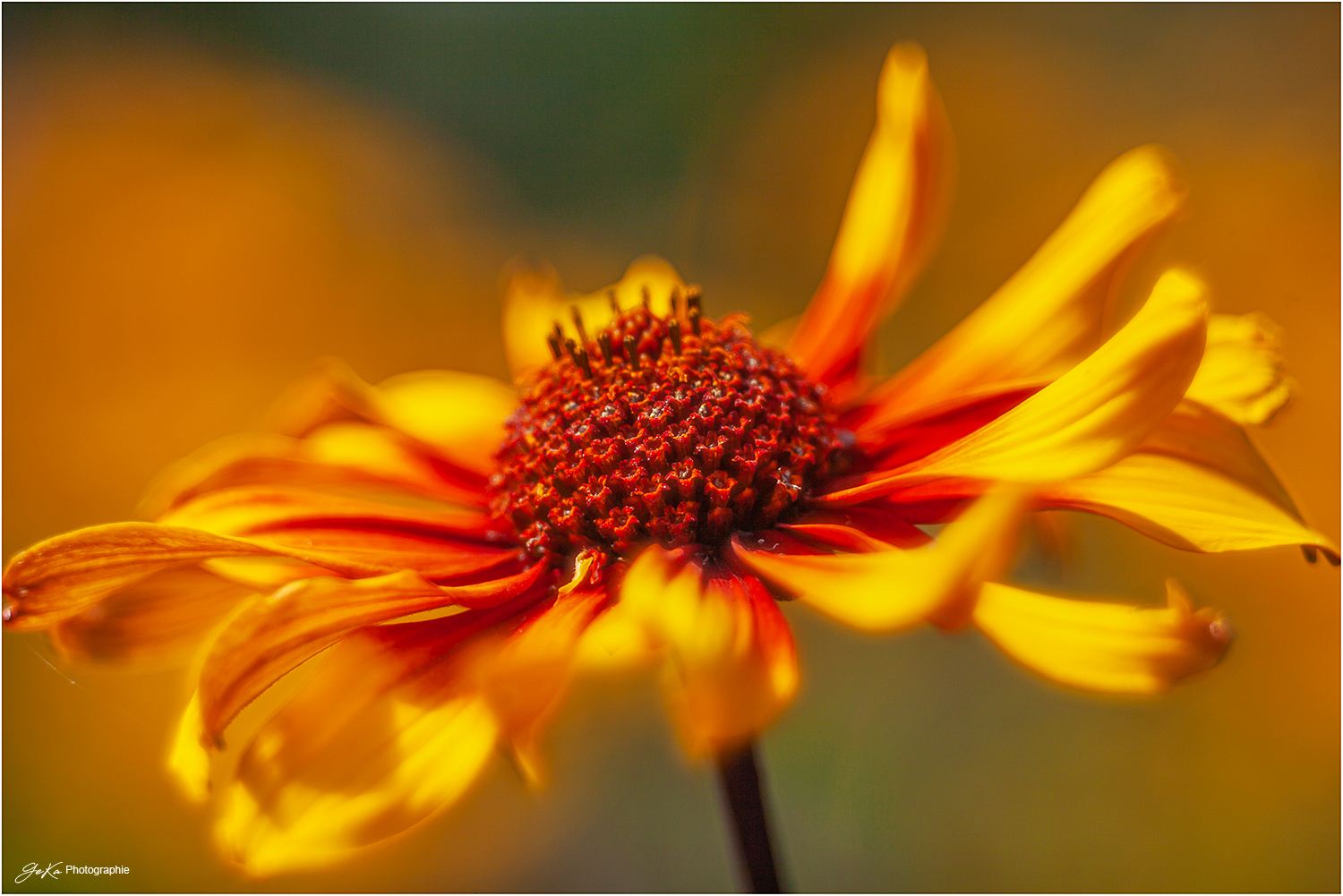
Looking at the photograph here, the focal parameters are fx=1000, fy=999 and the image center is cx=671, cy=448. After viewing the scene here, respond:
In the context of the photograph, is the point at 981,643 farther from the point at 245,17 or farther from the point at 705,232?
the point at 245,17

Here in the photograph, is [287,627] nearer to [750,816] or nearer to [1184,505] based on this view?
[750,816]

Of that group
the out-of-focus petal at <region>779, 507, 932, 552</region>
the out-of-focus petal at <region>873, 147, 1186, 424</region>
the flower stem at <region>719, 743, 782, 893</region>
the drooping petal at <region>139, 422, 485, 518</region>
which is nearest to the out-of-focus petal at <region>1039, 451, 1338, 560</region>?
the out-of-focus petal at <region>779, 507, 932, 552</region>

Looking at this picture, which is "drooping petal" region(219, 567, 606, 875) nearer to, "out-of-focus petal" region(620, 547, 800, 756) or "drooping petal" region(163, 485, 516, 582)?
"out-of-focus petal" region(620, 547, 800, 756)

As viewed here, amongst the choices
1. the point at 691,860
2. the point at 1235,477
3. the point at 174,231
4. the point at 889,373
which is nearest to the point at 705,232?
the point at 889,373

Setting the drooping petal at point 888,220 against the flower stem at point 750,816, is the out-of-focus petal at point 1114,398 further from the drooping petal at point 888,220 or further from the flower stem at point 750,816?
the drooping petal at point 888,220

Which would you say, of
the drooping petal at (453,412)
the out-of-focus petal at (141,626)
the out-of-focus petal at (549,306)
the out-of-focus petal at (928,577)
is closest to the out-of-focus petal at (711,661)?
the out-of-focus petal at (928,577)

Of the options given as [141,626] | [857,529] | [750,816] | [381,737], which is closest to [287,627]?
[381,737]
